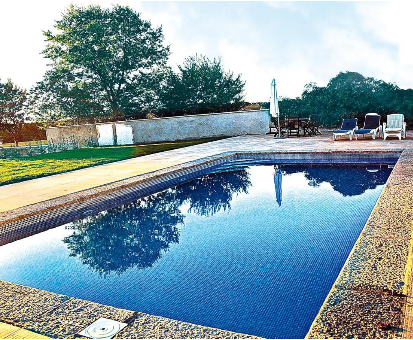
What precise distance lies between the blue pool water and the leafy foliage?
10584mm

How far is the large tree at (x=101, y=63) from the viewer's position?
822 inches

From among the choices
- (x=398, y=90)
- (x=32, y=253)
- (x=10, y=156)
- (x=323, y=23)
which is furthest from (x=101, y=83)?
(x=32, y=253)

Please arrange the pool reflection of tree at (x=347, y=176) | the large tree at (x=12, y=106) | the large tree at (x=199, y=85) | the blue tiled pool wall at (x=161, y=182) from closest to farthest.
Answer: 1. the blue tiled pool wall at (x=161, y=182)
2. the pool reflection of tree at (x=347, y=176)
3. the large tree at (x=199, y=85)
4. the large tree at (x=12, y=106)

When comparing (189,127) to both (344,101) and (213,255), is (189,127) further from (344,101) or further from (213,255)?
(213,255)

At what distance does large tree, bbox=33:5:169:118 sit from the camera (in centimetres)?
2089

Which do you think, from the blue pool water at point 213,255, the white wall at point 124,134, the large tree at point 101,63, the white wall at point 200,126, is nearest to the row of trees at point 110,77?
the large tree at point 101,63

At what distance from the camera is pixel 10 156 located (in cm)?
1434

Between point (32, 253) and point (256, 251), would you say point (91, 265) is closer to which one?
point (32, 253)

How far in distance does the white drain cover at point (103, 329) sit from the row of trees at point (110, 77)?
18825 millimetres

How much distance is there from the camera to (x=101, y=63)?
21297mm

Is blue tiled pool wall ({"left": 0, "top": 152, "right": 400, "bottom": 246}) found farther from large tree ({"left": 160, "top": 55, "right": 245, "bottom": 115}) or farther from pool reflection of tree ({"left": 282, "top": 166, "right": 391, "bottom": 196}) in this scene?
large tree ({"left": 160, "top": 55, "right": 245, "bottom": 115})

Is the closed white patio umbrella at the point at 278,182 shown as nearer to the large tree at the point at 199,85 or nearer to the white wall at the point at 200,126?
the white wall at the point at 200,126

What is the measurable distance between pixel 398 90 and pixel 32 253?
17.5 m

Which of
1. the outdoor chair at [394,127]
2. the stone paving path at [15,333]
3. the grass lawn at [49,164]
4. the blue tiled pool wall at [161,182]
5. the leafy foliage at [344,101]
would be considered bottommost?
the stone paving path at [15,333]
